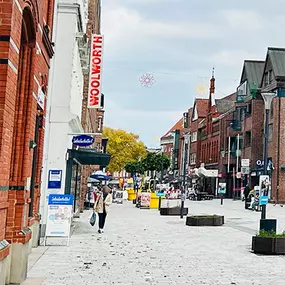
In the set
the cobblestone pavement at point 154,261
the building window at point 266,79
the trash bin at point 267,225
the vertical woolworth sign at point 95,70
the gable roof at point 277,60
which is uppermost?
the gable roof at point 277,60

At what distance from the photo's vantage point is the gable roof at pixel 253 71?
192 ft

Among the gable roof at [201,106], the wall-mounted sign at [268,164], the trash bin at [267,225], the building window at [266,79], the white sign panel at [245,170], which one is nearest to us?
the trash bin at [267,225]

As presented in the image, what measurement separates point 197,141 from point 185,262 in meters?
74.0

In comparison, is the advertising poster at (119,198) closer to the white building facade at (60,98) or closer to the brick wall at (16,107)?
the white building facade at (60,98)

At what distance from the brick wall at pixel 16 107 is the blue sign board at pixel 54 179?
5920 mm

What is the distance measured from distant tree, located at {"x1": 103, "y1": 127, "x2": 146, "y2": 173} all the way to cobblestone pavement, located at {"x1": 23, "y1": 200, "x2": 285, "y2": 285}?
6798 centimetres

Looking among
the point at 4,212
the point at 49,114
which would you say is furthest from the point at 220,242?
the point at 4,212

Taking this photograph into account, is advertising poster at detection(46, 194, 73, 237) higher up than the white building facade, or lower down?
lower down

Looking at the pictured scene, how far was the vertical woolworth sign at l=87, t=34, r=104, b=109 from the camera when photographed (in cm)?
2050

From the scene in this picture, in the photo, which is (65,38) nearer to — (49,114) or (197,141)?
(49,114)

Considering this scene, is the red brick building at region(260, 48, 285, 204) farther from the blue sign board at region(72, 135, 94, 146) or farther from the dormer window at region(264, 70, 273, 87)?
the blue sign board at region(72, 135, 94, 146)

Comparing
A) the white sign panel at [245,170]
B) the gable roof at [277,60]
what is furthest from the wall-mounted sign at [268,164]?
the gable roof at [277,60]

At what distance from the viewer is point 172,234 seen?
17.3m

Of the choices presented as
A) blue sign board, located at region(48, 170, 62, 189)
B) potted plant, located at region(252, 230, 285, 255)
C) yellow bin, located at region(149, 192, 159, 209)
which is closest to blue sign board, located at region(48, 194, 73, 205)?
blue sign board, located at region(48, 170, 62, 189)
